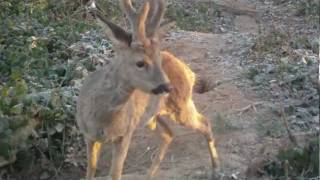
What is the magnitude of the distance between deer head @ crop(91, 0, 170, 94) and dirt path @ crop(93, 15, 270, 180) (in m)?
1.26

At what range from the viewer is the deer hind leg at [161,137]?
7180mm

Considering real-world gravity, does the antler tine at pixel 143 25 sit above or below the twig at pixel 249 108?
above

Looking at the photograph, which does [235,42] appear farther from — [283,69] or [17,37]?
[17,37]

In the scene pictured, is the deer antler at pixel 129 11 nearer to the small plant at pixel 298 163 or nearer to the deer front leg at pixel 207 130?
the deer front leg at pixel 207 130

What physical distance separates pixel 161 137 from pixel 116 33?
1899 mm

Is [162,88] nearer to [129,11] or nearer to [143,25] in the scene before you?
[143,25]

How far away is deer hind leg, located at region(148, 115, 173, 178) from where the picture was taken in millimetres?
7180

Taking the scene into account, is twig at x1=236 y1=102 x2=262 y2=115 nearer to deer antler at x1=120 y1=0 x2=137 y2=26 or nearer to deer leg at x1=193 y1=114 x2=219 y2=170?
deer leg at x1=193 y1=114 x2=219 y2=170

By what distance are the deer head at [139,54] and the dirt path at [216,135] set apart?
4.13 feet

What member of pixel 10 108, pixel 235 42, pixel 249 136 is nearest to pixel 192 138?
pixel 249 136

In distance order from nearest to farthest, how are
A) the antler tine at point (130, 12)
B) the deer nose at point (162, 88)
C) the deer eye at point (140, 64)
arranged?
the deer nose at point (162, 88) → the deer eye at point (140, 64) → the antler tine at point (130, 12)

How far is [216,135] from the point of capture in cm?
763

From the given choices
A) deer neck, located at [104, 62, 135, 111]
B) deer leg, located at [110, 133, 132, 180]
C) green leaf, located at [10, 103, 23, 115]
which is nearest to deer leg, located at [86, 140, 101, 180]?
deer leg, located at [110, 133, 132, 180]

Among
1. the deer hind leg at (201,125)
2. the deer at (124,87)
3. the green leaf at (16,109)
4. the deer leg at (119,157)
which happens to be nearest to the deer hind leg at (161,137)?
the deer hind leg at (201,125)
